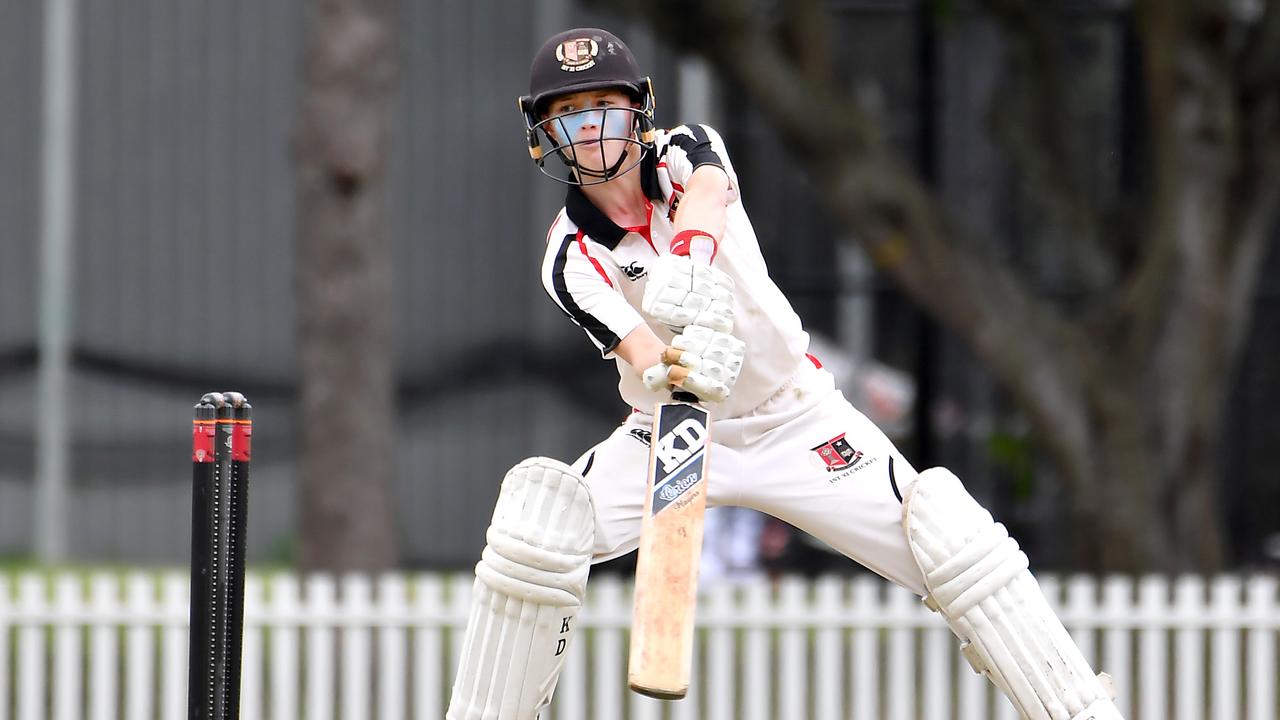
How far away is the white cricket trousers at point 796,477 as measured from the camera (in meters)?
3.54

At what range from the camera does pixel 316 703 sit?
5980 mm

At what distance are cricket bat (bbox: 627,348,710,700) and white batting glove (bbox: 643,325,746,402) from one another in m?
0.01

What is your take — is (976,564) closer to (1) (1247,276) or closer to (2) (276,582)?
(2) (276,582)

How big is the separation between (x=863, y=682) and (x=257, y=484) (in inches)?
204

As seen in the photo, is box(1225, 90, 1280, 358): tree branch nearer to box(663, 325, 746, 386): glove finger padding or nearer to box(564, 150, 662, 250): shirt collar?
box(564, 150, 662, 250): shirt collar

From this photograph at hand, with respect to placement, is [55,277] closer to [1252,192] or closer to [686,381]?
[1252,192]

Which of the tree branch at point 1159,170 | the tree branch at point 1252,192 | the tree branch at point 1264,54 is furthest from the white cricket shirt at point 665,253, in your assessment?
the tree branch at point 1264,54

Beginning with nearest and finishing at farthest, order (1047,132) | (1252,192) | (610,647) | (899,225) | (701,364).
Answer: (701,364)
(610,647)
(899,225)
(1252,192)
(1047,132)

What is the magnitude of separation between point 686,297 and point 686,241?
188 millimetres

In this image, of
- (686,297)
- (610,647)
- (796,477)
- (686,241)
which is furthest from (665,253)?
(610,647)

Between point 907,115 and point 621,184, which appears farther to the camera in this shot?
point 907,115

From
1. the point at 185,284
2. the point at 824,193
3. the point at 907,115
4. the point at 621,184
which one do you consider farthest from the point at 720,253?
the point at 185,284

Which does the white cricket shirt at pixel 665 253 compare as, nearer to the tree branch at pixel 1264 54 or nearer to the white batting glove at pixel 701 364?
the white batting glove at pixel 701 364

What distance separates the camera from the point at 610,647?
5.91 m
